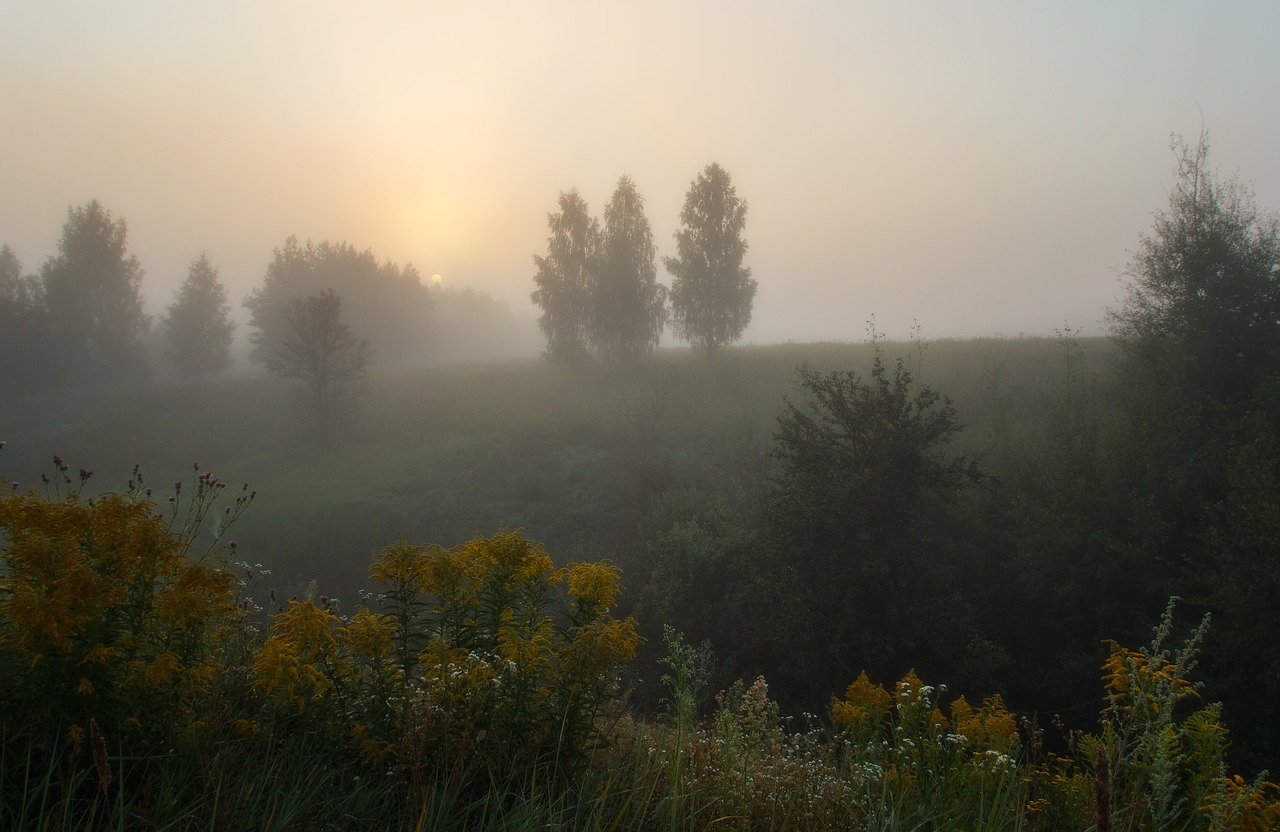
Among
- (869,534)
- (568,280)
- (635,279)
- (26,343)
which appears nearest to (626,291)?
(635,279)

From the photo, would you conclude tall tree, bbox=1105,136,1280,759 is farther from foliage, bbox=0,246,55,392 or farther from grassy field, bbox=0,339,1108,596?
foliage, bbox=0,246,55,392

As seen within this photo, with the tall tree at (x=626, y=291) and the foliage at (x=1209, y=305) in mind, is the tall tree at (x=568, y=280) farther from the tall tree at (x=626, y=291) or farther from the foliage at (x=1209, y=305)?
the foliage at (x=1209, y=305)

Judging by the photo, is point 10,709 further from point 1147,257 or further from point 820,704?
point 1147,257

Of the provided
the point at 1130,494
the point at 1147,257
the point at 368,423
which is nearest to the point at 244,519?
the point at 368,423

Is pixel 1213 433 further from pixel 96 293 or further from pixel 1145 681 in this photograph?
pixel 96 293

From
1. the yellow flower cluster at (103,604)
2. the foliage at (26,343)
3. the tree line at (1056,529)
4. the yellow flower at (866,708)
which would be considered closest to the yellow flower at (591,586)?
the yellow flower cluster at (103,604)

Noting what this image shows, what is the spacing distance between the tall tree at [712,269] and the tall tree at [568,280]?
19.4ft

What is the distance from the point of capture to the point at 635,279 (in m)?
40.1

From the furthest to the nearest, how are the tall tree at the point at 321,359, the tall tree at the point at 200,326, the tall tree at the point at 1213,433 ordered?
the tall tree at the point at 200,326
the tall tree at the point at 321,359
the tall tree at the point at 1213,433

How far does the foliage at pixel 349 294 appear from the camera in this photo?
51031 millimetres

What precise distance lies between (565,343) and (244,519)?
22.8m

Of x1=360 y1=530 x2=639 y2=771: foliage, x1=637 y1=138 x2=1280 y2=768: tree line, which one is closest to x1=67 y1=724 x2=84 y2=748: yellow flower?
x1=360 y1=530 x2=639 y2=771: foliage

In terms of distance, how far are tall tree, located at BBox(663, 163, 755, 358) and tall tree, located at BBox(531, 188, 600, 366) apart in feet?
19.4

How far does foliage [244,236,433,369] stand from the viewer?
2009 inches
